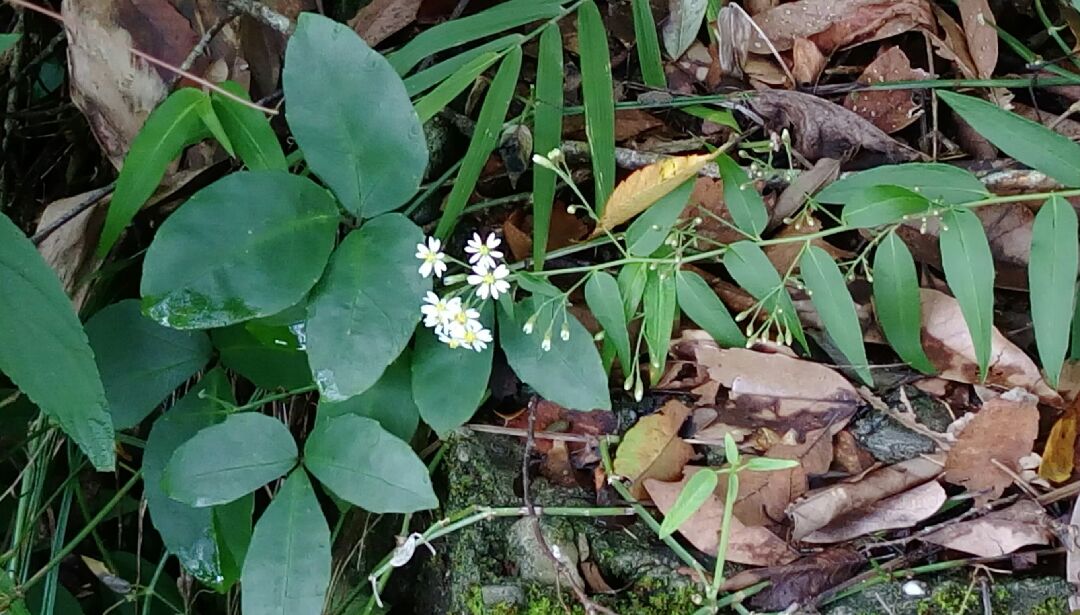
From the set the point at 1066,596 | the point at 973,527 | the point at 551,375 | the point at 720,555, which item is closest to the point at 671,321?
the point at 551,375

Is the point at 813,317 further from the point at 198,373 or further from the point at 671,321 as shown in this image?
the point at 198,373

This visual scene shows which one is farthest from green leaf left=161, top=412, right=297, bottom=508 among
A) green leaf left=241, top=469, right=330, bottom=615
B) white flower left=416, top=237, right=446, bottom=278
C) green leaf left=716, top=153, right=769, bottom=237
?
green leaf left=716, top=153, right=769, bottom=237

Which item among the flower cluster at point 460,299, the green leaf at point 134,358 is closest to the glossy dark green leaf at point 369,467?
the flower cluster at point 460,299

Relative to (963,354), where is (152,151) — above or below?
above

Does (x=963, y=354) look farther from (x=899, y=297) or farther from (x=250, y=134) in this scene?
(x=250, y=134)

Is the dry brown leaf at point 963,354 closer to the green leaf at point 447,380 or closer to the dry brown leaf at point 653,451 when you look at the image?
the dry brown leaf at point 653,451

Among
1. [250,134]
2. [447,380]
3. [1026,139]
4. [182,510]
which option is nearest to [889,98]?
[1026,139]

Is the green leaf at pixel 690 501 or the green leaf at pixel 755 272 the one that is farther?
the green leaf at pixel 755 272

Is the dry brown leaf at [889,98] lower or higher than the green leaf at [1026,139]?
lower
